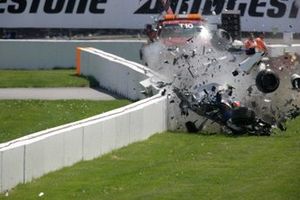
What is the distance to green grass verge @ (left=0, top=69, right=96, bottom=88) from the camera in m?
27.8

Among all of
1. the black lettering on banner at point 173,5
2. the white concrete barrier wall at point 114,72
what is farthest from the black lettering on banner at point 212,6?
the white concrete barrier wall at point 114,72

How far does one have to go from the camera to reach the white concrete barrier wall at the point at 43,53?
33406 mm

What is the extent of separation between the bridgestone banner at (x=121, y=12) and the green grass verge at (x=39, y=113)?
2557cm

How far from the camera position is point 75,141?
1361 cm

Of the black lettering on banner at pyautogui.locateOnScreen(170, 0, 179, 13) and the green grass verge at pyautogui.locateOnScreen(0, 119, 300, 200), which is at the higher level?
the black lettering on banner at pyautogui.locateOnScreen(170, 0, 179, 13)

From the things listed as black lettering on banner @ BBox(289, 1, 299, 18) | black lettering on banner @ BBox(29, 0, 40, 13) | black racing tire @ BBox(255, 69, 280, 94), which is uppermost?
black racing tire @ BBox(255, 69, 280, 94)

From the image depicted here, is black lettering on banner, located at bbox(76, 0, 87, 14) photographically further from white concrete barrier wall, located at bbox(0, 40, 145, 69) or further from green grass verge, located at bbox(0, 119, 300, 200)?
green grass verge, located at bbox(0, 119, 300, 200)

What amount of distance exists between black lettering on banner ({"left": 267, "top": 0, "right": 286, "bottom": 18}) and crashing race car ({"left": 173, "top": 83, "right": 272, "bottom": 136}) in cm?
3057

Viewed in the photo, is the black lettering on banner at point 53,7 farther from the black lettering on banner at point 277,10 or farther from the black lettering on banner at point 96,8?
the black lettering on banner at point 277,10

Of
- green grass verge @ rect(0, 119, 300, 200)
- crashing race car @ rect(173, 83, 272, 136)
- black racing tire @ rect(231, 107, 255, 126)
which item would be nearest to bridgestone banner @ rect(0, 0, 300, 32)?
crashing race car @ rect(173, 83, 272, 136)

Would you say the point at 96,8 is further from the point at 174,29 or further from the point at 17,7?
the point at 174,29

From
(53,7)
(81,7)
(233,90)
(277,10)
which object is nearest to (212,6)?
(277,10)

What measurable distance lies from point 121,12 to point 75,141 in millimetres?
35558

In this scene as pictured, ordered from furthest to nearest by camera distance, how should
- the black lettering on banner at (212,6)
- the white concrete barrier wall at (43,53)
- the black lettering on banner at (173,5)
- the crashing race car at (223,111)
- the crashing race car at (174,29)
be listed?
the black lettering on banner at (173,5) < the black lettering on banner at (212,6) < the white concrete barrier wall at (43,53) < the crashing race car at (174,29) < the crashing race car at (223,111)
